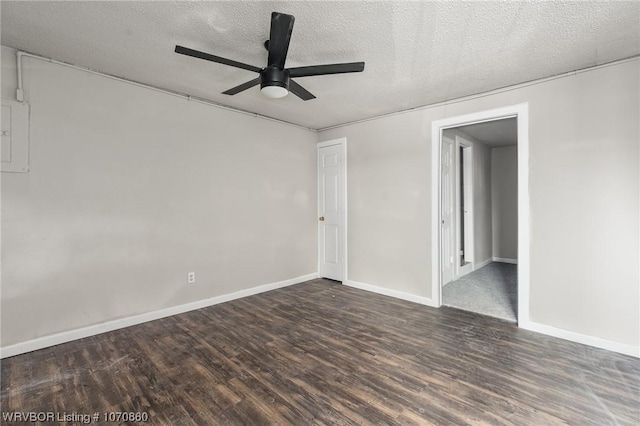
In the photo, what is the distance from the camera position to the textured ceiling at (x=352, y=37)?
1.86 m

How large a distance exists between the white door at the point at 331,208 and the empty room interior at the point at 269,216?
0.58m

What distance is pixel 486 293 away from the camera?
4.00 m

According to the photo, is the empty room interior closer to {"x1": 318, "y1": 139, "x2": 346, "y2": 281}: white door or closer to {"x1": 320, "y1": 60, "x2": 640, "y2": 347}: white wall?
{"x1": 320, "y1": 60, "x2": 640, "y2": 347}: white wall

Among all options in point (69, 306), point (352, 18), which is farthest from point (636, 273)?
point (69, 306)

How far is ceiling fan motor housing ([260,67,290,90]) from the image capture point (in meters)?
2.06

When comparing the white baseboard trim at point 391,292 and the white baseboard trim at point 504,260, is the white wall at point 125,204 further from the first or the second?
the white baseboard trim at point 504,260

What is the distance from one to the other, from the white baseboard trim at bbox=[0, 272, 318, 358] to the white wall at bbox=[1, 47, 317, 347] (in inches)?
1.9

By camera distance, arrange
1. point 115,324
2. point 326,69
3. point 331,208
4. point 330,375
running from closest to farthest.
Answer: point 326,69, point 330,375, point 115,324, point 331,208

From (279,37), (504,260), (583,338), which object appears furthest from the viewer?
(504,260)

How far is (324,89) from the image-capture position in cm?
312

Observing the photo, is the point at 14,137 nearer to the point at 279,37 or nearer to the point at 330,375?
the point at 279,37

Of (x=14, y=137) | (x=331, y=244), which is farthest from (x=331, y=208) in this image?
(x=14, y=137)

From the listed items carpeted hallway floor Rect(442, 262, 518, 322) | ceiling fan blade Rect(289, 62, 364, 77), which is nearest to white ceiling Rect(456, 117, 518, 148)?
carpeted hallway floor Rect(442, 262, 518, 322)

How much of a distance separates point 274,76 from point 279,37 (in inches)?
12.5
